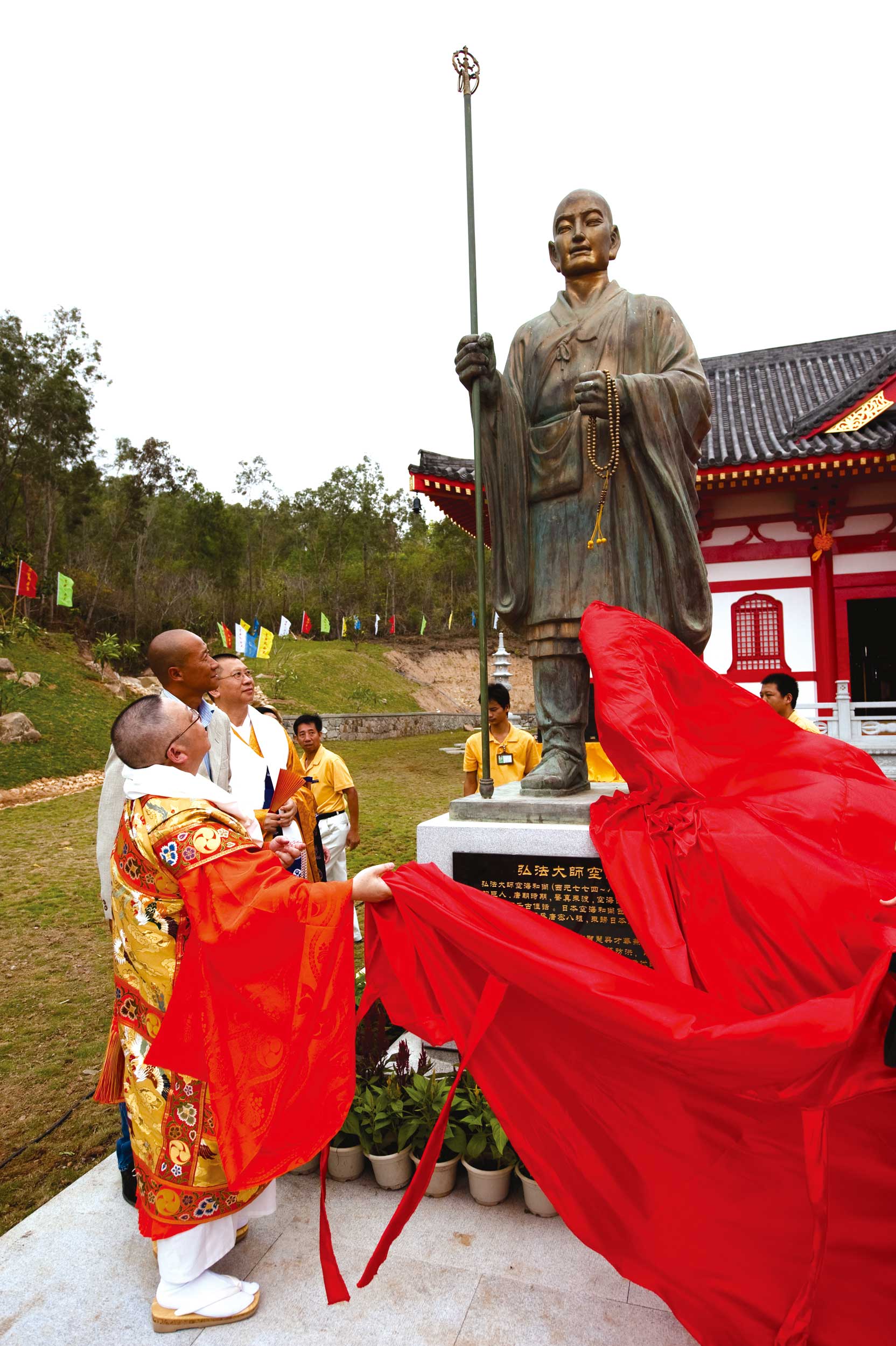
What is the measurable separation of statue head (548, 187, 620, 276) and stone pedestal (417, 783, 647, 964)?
228 cm

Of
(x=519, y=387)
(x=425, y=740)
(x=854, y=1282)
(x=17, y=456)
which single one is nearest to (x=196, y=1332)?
(x=854, y=1282)

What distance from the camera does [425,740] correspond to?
2258 centimetres

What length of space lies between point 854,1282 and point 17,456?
27.1 metres

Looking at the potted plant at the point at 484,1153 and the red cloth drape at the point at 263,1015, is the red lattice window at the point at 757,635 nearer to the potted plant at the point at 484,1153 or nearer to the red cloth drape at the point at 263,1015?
the potted plant at the point at 484,1153

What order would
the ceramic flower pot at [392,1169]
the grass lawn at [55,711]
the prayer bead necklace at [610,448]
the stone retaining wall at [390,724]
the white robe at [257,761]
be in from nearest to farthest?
the ceramic flower pot at [392,1169] < the prayer bead necklace at [610,448] < the white robe at [257,761] < the grass lawn at [55,711] < the stone retaining wall at [390,724]

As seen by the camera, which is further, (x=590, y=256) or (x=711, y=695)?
(x=590, y=256)

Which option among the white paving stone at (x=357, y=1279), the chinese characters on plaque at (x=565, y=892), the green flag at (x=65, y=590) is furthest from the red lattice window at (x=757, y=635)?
the green flag at (x=65, y=590)

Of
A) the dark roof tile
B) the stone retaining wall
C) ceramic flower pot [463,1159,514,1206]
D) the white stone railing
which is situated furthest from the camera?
the stone retaining wall

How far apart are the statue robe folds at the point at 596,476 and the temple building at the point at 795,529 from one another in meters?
7.28

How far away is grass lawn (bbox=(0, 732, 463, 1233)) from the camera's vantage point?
3.22 m

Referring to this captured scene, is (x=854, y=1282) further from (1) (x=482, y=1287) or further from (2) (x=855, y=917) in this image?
(1) (x=482, y=1287)

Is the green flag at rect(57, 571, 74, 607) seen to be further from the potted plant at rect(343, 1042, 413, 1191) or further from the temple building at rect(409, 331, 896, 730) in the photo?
the potted plant at rect(343, 1042, 413, 1191)

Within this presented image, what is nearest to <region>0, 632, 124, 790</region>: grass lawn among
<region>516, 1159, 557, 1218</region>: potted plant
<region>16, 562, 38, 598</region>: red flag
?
<region>16, 562, 38, 598</region>: red flag

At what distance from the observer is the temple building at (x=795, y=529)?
11.0m
